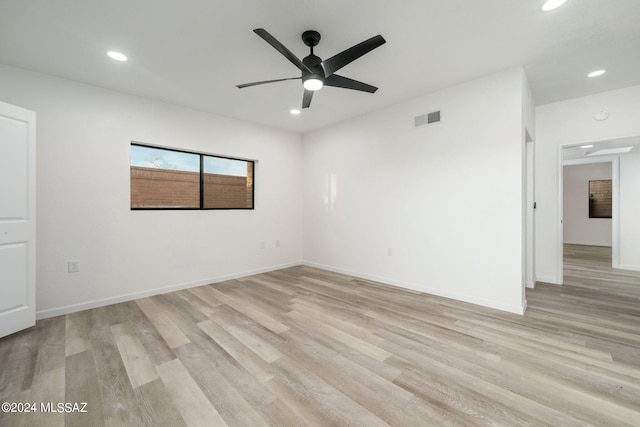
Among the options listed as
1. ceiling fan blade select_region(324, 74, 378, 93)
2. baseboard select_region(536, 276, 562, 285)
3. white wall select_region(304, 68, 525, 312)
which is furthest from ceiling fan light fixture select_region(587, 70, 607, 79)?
baseboard select_region(536, 276, 562, 285)

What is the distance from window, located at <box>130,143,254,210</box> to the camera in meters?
3.67

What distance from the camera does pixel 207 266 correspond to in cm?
418

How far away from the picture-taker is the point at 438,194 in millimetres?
3541

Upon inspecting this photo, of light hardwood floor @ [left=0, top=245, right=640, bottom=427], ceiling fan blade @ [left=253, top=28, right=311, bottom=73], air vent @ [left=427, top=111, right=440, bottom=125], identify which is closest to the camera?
light hardwood floor @ [left=0, top=245, right=640, bottom=427]

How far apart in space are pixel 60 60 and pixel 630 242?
9426mm

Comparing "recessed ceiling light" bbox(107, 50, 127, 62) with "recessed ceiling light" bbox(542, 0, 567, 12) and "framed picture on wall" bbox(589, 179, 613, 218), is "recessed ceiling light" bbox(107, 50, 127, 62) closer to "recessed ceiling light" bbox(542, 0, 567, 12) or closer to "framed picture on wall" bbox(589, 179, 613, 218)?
"recessed ceiling light" bbox(542, 0, 567, 12)

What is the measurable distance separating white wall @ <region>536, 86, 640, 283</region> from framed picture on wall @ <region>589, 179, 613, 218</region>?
20.0 ft

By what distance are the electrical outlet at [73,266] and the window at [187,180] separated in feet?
2.96

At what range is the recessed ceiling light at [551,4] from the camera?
193 centimetres

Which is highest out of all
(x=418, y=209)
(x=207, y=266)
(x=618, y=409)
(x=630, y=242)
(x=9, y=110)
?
(x=9, y=110)

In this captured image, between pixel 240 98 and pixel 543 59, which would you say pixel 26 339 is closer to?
pixel 240 98

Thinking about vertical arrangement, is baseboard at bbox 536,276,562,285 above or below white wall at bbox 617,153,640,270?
below

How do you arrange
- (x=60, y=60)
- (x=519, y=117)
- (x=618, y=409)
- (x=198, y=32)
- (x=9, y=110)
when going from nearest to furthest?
1. (x=618, y=409)
2. (x=198, y=32)
3. (x=9, y=110)
4. (x=60, y=60)
5. (x=519, y=117)

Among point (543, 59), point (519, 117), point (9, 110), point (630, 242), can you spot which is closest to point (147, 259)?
point (9, 110)
